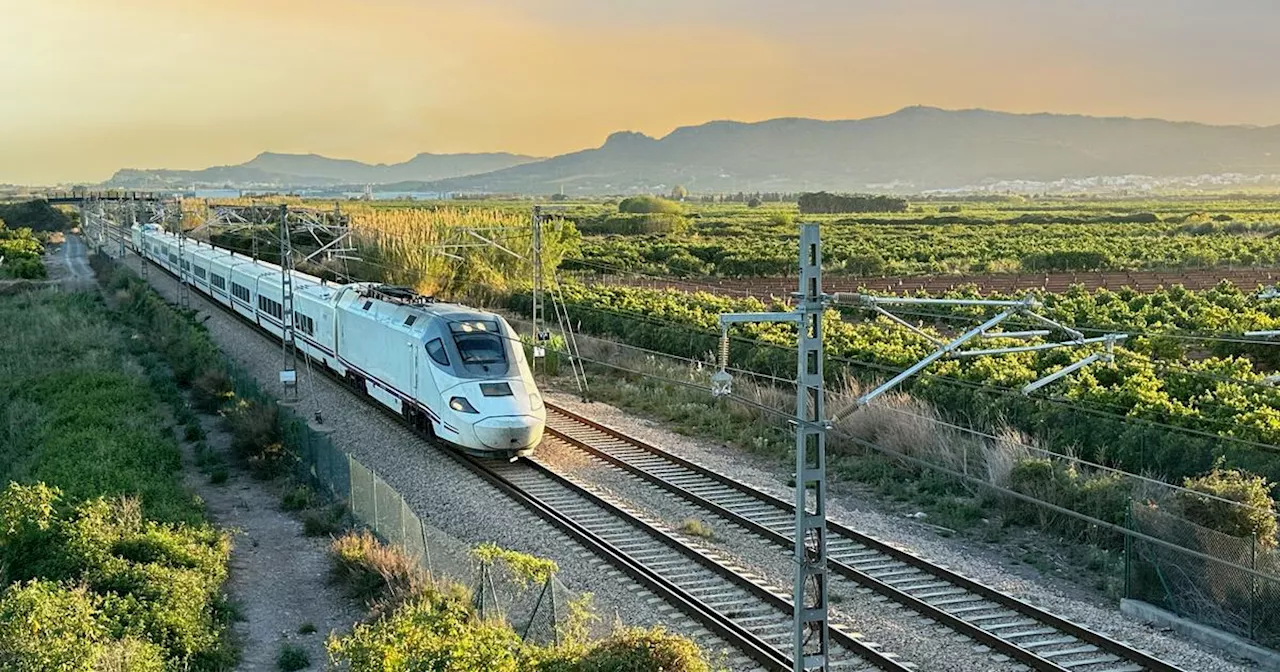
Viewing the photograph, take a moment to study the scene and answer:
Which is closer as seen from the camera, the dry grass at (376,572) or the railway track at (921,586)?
the railway track at (921,586)

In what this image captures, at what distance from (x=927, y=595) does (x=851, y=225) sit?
364 ft

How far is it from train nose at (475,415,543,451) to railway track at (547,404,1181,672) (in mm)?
2189

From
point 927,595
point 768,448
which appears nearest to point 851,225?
point 768,448

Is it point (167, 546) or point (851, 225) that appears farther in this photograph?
point (851, 225)

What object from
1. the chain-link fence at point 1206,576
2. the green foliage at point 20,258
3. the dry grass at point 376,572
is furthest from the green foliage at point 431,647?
the green foliage at point 20,258

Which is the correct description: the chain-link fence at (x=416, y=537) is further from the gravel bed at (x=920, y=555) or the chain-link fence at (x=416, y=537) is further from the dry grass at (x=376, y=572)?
the gravel bed at (x=920, y=555)

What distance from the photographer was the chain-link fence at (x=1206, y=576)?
13062mm

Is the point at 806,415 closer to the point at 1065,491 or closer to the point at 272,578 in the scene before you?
the point at 1065,491

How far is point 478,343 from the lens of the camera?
882 inches

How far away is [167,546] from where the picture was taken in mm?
15352

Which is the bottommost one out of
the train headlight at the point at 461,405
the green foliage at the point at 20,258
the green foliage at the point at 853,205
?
the train headlight at the point at 461,405

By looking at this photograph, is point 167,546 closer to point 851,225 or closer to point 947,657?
point 947,657

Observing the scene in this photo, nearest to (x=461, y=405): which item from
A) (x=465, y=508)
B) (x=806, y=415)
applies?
(x=465, y=508)

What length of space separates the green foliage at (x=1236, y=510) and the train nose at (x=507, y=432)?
11.9 m
